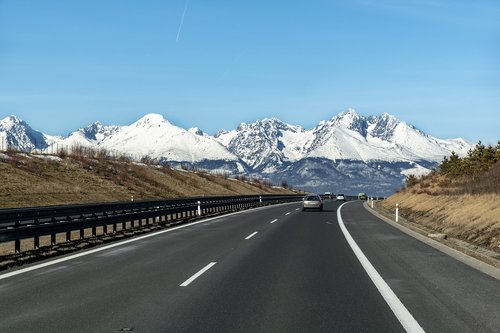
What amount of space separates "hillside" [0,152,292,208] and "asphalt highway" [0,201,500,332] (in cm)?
3017

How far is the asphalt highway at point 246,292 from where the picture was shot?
688 centimetres

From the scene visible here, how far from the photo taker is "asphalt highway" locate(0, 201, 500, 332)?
6.88m

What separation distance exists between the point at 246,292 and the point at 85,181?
168 ft

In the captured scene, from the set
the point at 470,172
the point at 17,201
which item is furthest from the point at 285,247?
the point at 17,201

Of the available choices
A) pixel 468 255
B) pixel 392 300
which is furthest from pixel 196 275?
pixel 468 255

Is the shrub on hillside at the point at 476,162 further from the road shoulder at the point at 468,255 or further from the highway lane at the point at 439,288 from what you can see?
the highway lane at the point at 439,288

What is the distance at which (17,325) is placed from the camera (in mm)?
6793

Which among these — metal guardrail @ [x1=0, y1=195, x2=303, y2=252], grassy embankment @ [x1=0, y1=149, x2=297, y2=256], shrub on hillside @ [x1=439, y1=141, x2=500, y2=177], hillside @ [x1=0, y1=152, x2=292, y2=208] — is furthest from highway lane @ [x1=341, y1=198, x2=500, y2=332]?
hillside @ [x1=0, y1=152, x2=292, y2=208]

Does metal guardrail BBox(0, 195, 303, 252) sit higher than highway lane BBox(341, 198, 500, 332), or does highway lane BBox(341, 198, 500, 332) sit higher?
metal guardrail BBox(0, 195, 303, 252)

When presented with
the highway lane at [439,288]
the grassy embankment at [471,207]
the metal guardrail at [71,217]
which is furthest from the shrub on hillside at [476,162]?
the highway lane at [439,288]

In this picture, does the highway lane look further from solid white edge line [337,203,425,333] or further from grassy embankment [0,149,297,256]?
grassy embankment [0,149,297,256]

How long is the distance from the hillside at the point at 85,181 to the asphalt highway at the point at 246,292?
30.2m

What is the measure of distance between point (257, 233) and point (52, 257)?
8346 mm

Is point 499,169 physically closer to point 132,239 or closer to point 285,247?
point 285,247
